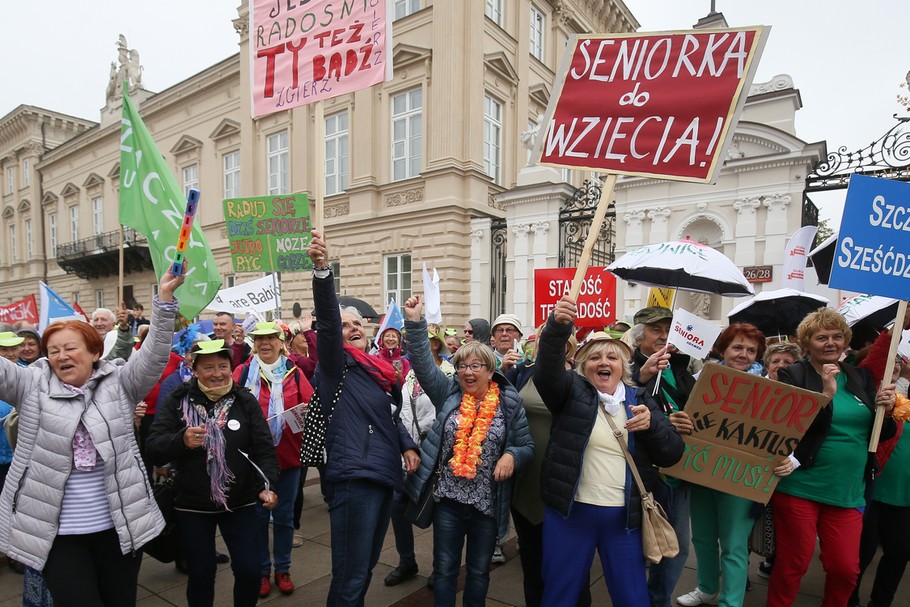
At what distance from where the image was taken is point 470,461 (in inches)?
114

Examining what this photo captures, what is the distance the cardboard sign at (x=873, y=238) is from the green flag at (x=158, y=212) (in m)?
4.50

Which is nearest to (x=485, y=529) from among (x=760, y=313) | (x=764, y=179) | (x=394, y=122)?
(x=760, y=313)

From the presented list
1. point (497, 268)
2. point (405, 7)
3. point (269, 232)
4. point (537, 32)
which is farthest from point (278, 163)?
point (269, 232)

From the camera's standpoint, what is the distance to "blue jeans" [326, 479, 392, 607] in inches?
109

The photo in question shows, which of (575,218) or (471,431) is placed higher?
(575,218)

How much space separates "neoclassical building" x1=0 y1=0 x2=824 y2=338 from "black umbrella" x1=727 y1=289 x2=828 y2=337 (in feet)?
16.4

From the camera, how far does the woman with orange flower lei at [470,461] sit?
291cm

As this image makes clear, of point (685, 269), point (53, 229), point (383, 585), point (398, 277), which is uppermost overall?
point (53, 229)

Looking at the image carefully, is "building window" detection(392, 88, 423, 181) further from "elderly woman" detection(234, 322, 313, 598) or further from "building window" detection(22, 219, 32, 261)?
"building window" detection(22, 219, 32, 261)

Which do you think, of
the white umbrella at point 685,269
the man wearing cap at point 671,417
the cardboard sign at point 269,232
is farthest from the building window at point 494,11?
the man wearing cap at point 671,417

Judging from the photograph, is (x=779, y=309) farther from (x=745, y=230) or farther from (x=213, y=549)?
(x=745, y=230)

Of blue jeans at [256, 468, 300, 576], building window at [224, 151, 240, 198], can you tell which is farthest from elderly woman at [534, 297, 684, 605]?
building window at [224, 151, 240, 198]

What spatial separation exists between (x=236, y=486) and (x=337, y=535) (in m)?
0.60

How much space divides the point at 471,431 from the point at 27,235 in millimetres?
42100
